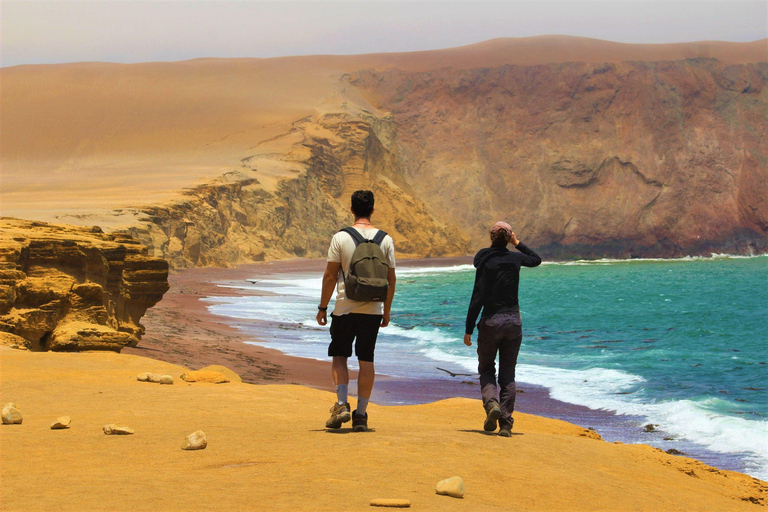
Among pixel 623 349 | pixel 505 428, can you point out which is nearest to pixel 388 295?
pixel 505 428

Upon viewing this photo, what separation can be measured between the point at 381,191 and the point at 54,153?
131 feet

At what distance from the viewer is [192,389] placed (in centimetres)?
747

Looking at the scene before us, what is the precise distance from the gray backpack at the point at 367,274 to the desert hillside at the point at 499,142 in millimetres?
68692

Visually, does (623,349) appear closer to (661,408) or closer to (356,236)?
(661,408)

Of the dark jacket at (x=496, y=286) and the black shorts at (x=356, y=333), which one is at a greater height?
the dark jacket at (x=496, y=286)

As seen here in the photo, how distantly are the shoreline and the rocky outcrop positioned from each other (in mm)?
2420

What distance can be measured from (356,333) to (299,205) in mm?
65034

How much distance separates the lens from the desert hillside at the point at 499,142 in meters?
83.5

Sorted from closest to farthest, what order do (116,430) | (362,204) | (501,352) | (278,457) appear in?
(278,457), (116,430), (362,204), (501,352)

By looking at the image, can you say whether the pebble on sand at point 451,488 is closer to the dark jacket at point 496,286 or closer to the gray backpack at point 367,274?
the gray backpack at point 367,274

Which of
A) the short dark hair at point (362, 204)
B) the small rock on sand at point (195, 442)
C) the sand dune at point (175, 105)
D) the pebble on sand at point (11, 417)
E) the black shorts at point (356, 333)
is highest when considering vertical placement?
the sand dune at point (175, 105)

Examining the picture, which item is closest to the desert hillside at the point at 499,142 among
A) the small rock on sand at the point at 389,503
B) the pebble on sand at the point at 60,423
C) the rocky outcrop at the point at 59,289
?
the rocky outcrop at the point at 59,289

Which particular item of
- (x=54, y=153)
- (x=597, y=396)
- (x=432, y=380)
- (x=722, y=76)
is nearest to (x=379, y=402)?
(x=432, y=380)

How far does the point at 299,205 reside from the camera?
7006 centimetres
